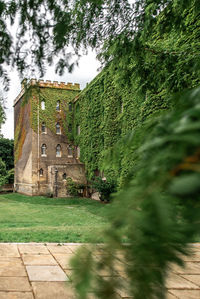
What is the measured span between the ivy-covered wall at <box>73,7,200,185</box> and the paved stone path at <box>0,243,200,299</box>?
5.05ft

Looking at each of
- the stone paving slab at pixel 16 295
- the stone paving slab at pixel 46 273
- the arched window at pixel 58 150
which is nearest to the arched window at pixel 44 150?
the arched window at pixel 58 150

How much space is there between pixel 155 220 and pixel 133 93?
13.0ft

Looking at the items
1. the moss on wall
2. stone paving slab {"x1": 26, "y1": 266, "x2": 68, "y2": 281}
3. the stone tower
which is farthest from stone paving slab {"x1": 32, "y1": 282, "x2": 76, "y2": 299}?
the moss on wall

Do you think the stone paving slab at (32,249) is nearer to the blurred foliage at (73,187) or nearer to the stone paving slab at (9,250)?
the stone paving slab at (9,250)

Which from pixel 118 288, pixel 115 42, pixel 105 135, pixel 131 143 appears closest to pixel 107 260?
pixel 118 288

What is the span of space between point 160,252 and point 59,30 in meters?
2.15

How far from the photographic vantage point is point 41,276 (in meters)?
3.38

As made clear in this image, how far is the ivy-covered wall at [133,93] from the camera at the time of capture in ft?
10.4

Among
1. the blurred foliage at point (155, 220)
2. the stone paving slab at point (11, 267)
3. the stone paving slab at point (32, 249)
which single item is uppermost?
the blurred foliage at point (155, 220)

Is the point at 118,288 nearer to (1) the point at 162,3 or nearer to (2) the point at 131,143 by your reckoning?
(2) the point at 131,143

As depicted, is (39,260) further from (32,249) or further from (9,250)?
(9,250)

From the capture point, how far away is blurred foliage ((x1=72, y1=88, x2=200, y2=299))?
514mm

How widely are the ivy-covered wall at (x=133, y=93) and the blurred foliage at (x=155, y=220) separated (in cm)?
23

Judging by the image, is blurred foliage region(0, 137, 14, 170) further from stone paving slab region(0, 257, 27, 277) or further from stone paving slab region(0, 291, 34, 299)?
stone paving slab region(0, 291, 34, 299)
